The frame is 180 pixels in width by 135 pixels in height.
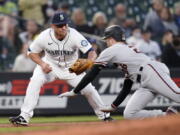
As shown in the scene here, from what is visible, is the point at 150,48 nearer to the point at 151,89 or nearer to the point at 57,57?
the point at 57,57

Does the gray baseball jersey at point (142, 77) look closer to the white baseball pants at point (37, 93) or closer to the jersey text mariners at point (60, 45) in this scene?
the jersey text mariners at point (60, 45)

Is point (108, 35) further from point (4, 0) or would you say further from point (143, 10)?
point (143, 10)

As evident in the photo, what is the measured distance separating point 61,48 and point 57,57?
0.20 metres

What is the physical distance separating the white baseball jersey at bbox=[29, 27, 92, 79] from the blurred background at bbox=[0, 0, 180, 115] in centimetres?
260

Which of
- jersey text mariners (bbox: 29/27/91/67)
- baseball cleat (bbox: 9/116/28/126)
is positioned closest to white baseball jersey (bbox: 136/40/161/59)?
jersey text mariners (bbox: 29/27/91/67)

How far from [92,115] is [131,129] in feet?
24.5

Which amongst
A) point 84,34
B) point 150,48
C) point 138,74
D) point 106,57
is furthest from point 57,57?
point 150,48

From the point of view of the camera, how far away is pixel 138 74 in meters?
10.3

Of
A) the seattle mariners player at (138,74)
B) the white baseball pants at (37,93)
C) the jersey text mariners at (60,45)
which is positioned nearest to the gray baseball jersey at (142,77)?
the seattle mariners player at (138,74)

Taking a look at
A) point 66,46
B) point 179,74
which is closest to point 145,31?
point 179,74

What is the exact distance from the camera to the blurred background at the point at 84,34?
1441 cm

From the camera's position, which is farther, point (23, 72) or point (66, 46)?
point (23, 72)

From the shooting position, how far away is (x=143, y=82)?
1029cm

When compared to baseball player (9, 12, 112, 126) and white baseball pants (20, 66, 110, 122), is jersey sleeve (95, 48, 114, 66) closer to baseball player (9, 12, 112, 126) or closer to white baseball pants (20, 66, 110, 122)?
baseball player (9, 12, 112, 126)
